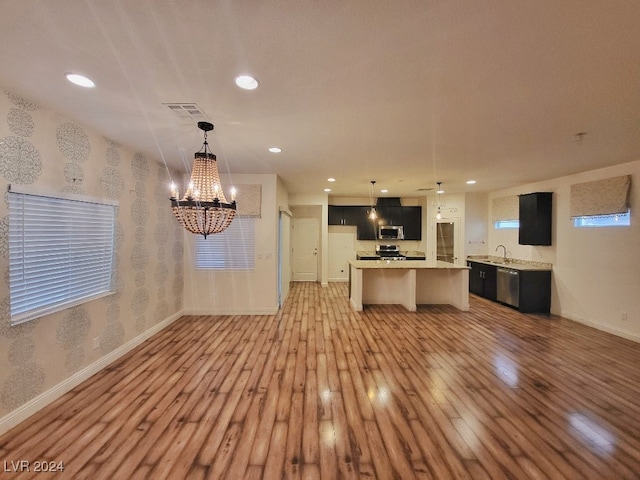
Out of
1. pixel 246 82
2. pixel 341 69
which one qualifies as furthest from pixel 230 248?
pixel 341 69

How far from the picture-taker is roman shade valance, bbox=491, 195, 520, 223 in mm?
6039

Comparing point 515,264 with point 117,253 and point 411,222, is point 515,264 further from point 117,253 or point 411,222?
point 117,253

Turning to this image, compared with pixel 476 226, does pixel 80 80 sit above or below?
above

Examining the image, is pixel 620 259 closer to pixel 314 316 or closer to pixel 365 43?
pixel 314 316

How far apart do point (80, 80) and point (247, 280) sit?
12.1 feet

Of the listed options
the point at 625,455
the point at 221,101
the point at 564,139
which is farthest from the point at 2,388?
the point at 564,139

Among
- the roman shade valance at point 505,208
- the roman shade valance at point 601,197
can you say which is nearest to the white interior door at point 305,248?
the roman shade valance at point 505,208

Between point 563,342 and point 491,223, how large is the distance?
377cm

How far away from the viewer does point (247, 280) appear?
5074mm

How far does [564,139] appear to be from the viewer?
3055mm

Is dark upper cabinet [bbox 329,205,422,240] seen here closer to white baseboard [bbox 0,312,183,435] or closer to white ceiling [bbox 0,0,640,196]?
white ceiling [bbox 0,0,640,196]

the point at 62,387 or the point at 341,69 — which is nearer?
the point at 341,69

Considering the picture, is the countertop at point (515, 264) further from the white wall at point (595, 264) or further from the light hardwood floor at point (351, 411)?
the light hardwood floor at point (351, 411)

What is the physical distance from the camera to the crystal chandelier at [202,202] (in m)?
2.41
